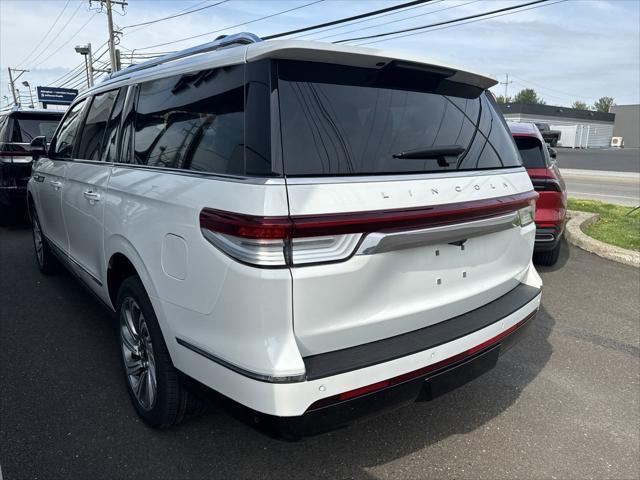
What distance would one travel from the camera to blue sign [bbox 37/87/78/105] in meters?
39.7

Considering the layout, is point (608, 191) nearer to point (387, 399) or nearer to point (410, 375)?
point (410, 375)

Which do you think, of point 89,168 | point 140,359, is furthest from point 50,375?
point 89,168

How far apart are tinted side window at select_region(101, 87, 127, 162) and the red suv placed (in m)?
3.87

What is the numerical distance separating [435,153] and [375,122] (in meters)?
0.34

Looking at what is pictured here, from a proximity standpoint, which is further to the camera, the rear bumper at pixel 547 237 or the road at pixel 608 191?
the road at pixel 608 191

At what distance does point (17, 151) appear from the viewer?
7746 mm

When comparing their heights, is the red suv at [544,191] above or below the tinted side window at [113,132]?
below

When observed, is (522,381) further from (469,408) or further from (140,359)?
(140,359)

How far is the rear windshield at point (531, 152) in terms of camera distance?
549 centimetres

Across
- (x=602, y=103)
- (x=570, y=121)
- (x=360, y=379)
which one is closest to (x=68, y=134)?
(x=360, y=379)

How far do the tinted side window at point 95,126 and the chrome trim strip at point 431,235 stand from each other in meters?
2.23

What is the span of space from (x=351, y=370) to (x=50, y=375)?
2.47 metres

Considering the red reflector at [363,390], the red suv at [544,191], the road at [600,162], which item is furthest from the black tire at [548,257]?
the road at [600,162]

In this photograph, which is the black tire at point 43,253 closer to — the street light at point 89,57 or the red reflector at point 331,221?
the red reflector at point 331,221
